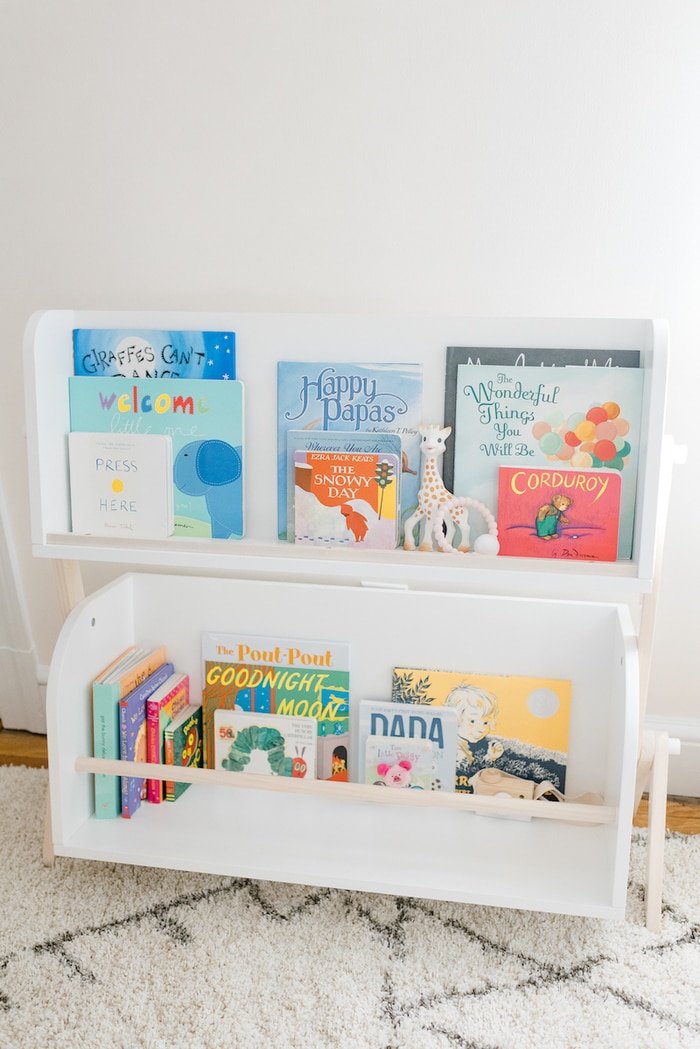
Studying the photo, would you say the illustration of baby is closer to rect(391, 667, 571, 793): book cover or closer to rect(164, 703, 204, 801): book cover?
rect(391, 667, 571, 793): book cover

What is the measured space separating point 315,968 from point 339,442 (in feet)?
2.58

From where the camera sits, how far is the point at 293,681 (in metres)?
1.56

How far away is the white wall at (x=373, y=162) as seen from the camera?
145cm

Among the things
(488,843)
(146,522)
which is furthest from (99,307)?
(488,843)

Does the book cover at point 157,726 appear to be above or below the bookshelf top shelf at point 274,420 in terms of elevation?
below

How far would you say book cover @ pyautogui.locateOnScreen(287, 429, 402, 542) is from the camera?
4.32 feet

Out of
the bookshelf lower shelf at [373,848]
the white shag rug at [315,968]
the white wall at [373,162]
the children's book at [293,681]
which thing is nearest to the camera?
the white shag rug at [315,968]

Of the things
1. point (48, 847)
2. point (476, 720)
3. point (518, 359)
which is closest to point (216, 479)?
point (518, 359)

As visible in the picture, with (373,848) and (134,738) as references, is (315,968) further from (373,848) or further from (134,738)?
(134,738)

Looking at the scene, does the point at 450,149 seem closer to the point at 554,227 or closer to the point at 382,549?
the point at 554,227

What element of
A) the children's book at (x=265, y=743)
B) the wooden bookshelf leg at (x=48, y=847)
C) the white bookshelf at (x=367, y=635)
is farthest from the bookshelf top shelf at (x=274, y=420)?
the wooden bookshelf leg at (x=48, y=847)

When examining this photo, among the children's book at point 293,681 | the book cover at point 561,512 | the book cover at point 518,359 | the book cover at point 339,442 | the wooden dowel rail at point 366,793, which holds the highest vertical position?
the book cover at point 518,359

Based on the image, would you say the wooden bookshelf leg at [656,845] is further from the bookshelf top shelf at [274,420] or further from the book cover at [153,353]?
the book cover at [153,353]

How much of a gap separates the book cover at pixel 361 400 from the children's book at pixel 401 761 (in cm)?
44
